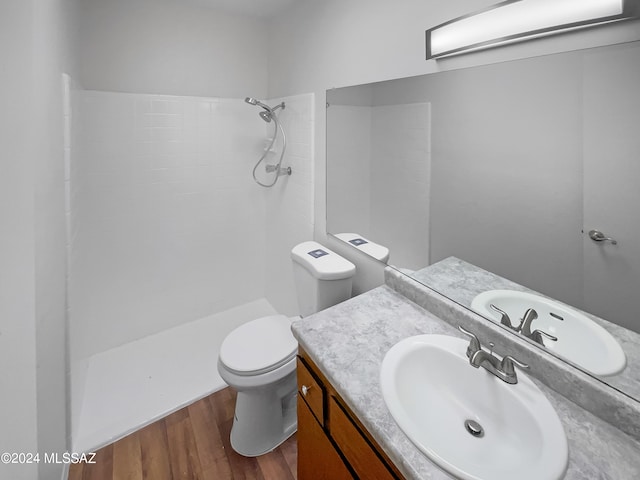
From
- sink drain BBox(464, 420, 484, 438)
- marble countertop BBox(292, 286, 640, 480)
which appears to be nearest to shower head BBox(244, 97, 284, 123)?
marble countertop BBox(292, 286, 640, 480)

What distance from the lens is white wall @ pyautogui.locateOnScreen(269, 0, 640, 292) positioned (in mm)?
875

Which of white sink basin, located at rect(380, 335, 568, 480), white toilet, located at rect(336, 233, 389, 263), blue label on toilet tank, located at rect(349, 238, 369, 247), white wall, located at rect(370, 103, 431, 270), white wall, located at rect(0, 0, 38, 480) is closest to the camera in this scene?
white sink basin, located at rect(380, 335, 568, 480)

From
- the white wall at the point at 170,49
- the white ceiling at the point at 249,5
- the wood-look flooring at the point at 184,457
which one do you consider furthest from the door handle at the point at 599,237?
the white wall at the point at 170,49

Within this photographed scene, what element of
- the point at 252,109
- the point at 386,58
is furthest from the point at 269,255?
the point at 386,58

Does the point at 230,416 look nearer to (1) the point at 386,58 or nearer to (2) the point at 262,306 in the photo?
(2) the point at 262,306

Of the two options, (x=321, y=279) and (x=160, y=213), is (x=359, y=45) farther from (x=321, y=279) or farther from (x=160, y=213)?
(x=160, y=213)

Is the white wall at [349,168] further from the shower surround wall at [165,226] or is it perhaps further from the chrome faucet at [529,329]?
the chrome faucet at [529,329]

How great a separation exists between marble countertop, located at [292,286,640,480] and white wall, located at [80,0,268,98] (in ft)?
6.62

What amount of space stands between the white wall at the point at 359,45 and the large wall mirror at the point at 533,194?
4 centimetres

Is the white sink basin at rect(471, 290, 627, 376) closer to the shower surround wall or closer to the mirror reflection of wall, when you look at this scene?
the mirror reflection of wall

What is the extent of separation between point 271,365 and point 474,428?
0.94m

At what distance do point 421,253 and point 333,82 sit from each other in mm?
1062

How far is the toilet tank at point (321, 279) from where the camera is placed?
1.52m

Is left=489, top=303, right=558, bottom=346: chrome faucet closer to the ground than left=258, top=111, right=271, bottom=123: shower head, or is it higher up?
closer to the ground
